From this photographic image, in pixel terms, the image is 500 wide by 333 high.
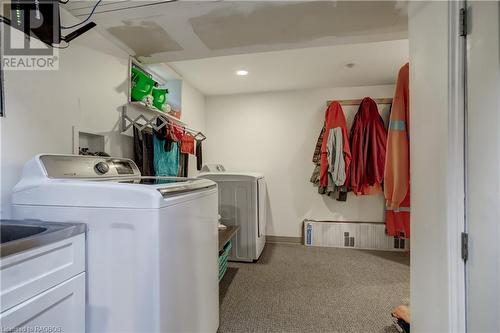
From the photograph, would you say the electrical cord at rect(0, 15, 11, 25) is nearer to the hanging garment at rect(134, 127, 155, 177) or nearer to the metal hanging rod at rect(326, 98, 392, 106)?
A: the hanging garment at rect(134, 127, 155, 177)

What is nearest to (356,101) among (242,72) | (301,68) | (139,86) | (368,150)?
(368,150)

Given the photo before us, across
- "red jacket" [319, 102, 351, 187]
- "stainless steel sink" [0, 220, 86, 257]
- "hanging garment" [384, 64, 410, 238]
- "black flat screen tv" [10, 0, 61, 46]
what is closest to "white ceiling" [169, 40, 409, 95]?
"red jacket" [319, 102, 351, 187]

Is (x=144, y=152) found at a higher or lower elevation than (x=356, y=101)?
lower

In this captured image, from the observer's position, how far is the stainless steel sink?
77cm

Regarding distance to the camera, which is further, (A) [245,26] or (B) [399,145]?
(B) [399,145]

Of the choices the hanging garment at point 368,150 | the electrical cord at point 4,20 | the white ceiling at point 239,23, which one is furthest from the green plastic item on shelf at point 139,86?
the hanging garment at point 368,150

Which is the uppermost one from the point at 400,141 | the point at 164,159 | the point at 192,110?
the point at 192,110

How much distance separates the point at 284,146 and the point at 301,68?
1164 millimetres

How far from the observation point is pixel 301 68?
279 centimetres

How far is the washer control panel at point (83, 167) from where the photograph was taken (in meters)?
1.09

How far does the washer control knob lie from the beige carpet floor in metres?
1.32

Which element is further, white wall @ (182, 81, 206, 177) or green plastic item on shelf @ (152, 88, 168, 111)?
white wall @ (182, 81, 206, 177)

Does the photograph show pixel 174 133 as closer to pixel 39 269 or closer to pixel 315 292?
pixel 39 269

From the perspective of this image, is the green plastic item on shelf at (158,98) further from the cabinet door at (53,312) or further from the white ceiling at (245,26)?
the cabinet door at (53,312)
